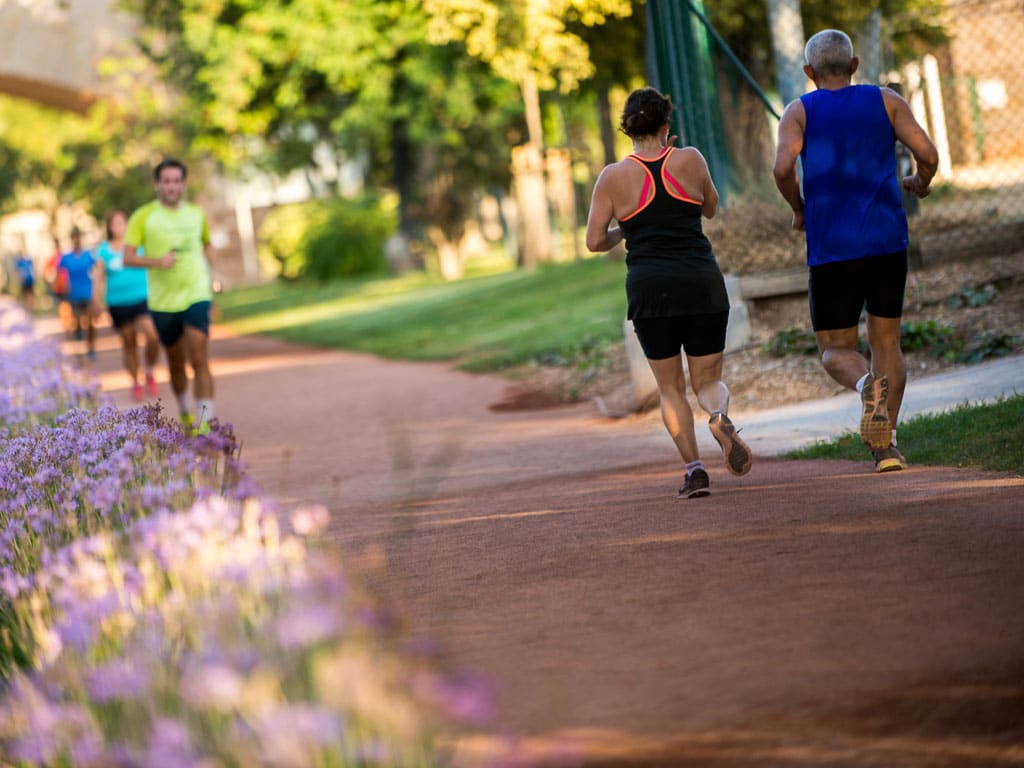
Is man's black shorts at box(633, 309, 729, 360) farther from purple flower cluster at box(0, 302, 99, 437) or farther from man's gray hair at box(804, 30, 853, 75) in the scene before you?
purple flower cluster at box(0, 302, 99, 437)

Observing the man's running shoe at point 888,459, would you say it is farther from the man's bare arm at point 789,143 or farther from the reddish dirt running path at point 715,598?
the man's bare arm at point 789,143

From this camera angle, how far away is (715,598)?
18.4ft

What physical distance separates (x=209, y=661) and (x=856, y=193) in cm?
509

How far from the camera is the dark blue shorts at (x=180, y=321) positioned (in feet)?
39.4

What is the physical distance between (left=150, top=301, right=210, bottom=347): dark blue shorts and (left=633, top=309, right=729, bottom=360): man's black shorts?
4984 millimetres

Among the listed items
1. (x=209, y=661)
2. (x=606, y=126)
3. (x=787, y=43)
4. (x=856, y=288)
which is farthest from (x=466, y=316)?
(x=209, y=661)

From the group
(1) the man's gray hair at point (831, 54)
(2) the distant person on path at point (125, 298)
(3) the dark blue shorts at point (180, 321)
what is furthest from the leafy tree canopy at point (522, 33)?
(1) the man's gray hair at point (831, 54)

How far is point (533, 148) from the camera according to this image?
106 feet

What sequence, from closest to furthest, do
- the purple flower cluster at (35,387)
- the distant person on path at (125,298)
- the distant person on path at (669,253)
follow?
1. the distant person on path at (669,253)
2. the purple flower cluster at (35,387)
3. the distant person on path at (125,298)

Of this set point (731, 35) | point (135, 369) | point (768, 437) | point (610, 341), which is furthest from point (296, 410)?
point (731, 35)

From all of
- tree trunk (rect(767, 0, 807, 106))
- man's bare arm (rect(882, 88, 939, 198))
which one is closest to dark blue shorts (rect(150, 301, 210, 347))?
man's bare arm (rect(882, 88, 939, 198))

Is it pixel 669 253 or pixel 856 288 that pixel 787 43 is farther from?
pixel 669 253

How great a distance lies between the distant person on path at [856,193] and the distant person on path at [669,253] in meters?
0.50

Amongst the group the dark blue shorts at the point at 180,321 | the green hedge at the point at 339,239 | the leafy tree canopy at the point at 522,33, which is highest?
the leafy tree canopy at the point at 522,33
